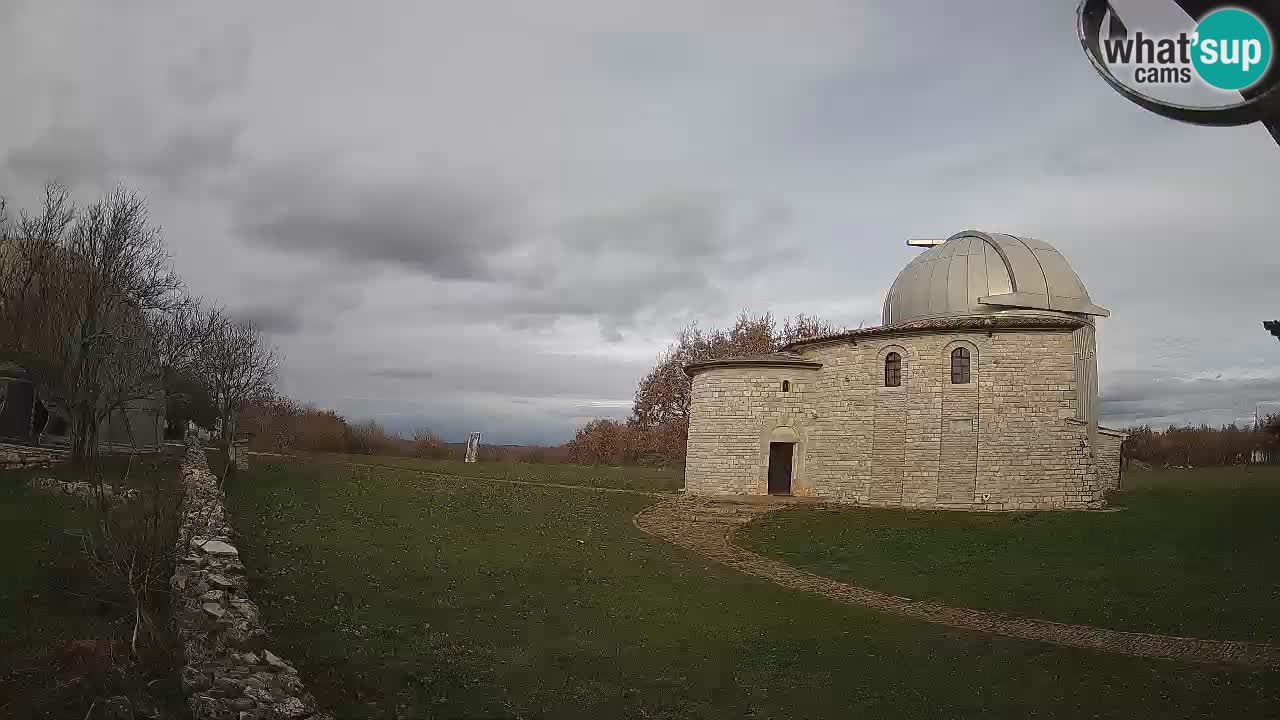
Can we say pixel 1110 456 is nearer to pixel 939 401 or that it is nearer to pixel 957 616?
pixel 939 401

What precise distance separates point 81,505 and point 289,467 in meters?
13.9

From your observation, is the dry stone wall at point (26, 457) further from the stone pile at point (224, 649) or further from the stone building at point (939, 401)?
the stone building at point (939, 401)

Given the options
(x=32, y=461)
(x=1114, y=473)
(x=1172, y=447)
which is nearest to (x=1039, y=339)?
(x=1114, y=473)

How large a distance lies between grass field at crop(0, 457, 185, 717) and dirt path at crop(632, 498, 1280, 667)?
394 inches

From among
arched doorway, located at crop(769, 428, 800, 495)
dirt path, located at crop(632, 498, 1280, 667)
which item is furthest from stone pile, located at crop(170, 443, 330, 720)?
arched doorway, located at crop(769, 428, 800, 495)

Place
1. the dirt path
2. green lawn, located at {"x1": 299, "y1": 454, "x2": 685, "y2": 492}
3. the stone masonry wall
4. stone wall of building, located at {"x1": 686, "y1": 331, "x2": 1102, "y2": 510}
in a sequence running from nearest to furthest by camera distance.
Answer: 1. the dirt path
2. stone wall of building, located at {"x1": 686, "y1": 331, "x2": 1102, "y2": 510}
3. the stone masonry wall
4. green lawn, located at {"x1": 299, "y1": 454, "x2": 685, "y2": 492}

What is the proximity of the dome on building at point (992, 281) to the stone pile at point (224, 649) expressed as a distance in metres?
20.4

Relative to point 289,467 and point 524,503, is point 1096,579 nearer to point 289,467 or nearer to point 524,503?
point 524,503

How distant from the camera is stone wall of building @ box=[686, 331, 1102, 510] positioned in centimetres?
2016

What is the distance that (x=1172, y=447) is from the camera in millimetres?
47875

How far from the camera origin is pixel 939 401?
2122cm

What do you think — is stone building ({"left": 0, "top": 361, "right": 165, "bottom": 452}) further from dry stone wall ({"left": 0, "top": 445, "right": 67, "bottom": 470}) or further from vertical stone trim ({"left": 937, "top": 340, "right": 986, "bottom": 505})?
vertical stone trim ({"left": 937, "top": 340, "right": 986, "bottom": 505})

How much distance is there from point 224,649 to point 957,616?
9758mm

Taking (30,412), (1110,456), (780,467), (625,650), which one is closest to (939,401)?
(780,467)
